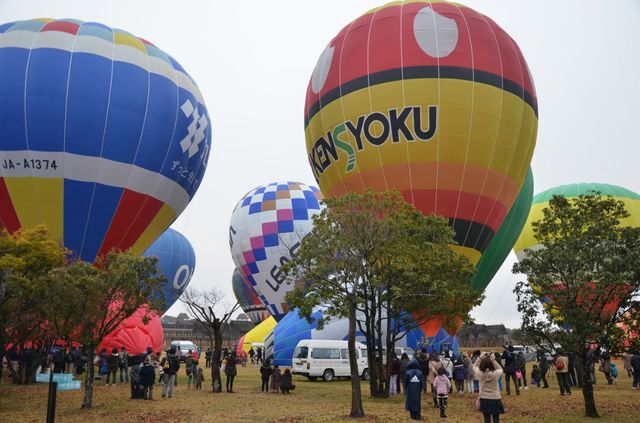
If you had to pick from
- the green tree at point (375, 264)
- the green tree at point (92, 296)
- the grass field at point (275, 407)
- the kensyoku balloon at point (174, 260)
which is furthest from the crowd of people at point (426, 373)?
the kensyoku balloon at point (174, 260)

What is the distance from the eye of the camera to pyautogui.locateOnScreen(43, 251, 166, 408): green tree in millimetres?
16156

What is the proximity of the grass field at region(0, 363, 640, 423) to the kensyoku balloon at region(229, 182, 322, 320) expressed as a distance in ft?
64.1

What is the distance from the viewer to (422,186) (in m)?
24.4

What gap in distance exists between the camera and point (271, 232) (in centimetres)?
4219

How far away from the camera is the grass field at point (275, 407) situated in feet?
48.8

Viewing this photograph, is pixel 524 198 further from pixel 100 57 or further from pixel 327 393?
pixel 100 57

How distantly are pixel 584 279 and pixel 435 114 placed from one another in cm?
1103

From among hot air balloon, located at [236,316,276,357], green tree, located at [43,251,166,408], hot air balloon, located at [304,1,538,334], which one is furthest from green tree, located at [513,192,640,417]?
hot air balloon, located at [236,316,276,357]

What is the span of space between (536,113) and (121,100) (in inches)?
755

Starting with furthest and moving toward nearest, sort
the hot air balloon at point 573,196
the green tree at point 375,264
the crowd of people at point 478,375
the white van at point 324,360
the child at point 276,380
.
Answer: the hot air balloon at point 573,196 → the white van at point 324,360 → the child at point 276,380 → the green tree at point 375,264 → the crowd of people at point 478,375

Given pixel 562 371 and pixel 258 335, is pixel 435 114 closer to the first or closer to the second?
pixel 562 371

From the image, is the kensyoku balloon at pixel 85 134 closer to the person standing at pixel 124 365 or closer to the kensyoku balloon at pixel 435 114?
the person standing at pixel 124 365

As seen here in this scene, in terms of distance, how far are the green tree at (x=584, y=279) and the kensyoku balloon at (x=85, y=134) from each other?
16840mm

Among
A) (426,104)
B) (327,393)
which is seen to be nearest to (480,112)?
(426,104)
